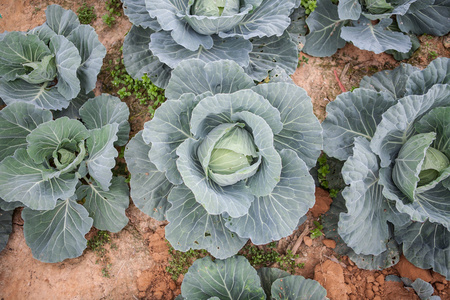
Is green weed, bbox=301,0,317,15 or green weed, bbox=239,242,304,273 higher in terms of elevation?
green weed, bbox=301,0,317,15

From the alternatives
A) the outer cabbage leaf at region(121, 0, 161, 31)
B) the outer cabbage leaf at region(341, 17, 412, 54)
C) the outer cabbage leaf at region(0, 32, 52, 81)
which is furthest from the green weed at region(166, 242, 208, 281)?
the outer cabbage leaf at region(341, 17, 412, 54)

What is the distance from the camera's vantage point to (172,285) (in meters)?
3.67

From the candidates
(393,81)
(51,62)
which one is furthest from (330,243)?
(51,62)

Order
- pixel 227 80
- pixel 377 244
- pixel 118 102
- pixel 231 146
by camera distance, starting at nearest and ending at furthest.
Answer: pixel 231 146
pixel 227 80
pixel 377 244
pixel 118 102

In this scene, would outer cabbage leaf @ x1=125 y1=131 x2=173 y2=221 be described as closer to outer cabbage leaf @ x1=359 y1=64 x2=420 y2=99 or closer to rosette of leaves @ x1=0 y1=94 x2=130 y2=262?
rosette of leaves @ x1=0 y1=94 x2=130 y2=262

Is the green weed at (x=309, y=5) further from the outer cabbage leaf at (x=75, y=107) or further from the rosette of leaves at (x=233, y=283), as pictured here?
the rosette of leaves at (x=233, y=283)

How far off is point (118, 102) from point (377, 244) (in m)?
3.08

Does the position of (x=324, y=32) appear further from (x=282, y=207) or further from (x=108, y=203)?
(x=108, y=203)

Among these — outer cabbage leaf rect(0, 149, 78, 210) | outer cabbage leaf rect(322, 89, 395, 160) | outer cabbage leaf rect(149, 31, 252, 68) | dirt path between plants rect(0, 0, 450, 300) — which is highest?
outer cabbage leaf rect(149, 31, 252, 68)

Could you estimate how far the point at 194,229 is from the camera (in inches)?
124

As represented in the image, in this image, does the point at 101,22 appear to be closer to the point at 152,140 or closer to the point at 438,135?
the point at 152,140

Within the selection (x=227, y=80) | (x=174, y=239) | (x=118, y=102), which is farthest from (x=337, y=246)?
(x=118, y=102)

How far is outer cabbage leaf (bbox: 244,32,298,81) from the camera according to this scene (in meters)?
3.81

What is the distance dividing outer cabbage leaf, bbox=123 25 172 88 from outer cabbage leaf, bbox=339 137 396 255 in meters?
2.23
